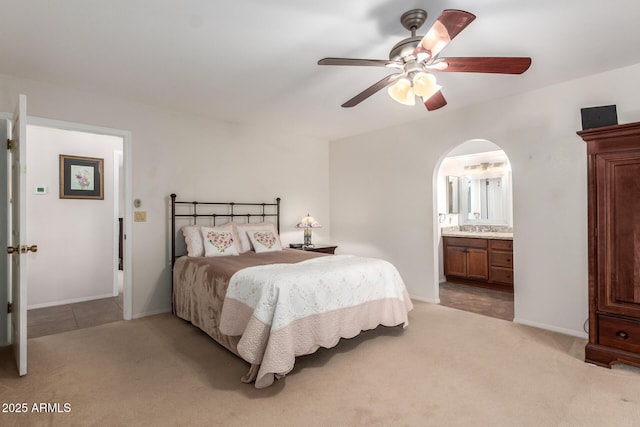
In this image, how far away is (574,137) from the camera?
10.4 feet

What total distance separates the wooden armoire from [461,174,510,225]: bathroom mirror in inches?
123

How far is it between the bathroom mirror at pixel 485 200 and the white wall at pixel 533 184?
2.04 meters

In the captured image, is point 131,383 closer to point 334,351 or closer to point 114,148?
point 334,351

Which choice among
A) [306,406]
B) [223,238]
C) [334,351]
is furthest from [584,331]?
[223,238]

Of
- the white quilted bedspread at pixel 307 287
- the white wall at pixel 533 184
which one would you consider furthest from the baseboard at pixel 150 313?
the white wall at pixel 533 184

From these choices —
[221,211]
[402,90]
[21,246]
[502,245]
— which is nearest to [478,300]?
[502,245]

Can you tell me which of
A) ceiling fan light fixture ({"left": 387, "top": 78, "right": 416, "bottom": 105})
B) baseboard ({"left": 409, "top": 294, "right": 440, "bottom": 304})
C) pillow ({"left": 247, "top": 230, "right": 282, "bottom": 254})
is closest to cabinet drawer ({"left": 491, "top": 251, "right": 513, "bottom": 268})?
baseboard ({"left": 409, "top": 294, "right": 440, "bottom": 304})

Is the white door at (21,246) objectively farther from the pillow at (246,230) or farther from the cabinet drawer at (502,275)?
the cabinet drawer at (502,275)

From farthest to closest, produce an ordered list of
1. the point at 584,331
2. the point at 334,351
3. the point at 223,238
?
the point at 223,238
the point at 584,331
the point at 334,351

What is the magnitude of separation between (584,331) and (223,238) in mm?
3829

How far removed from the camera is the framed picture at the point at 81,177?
440 cm

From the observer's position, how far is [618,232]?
250 centimetres

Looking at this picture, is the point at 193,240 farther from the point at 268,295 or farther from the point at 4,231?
the point at 268,295

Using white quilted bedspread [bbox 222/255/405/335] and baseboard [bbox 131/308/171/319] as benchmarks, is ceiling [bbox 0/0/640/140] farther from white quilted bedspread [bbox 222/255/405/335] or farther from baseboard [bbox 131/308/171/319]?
baseboard [bbox 131/308/171/319]
